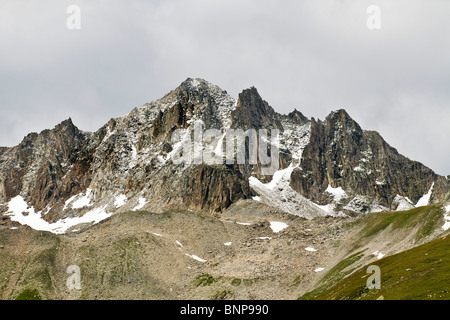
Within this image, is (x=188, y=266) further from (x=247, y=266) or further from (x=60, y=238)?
(x=60, y=238)

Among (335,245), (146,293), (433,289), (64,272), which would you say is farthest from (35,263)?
(433,289)

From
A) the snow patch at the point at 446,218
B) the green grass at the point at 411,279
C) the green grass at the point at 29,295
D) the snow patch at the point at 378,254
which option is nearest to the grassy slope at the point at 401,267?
the green grass at the point at 411,279

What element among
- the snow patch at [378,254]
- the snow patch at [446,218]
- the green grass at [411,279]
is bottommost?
the green grass at [411,279]

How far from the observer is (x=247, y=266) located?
Answer: 169 metres

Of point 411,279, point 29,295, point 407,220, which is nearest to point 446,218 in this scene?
point 407,220

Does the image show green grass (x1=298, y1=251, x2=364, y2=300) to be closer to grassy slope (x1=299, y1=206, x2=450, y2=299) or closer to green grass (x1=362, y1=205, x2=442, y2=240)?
grassy slope (x1=299, y1=206, x2=450, y2=299)

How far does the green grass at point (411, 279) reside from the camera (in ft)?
251

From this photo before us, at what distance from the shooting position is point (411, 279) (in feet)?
277

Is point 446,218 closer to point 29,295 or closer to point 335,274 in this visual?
point 335,274

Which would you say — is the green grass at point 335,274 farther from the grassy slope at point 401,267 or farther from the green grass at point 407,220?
the green grass at point 407,220

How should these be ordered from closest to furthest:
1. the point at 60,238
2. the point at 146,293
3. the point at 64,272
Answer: the point at 146,293 → the point at 64,272 → the point at 60,238
